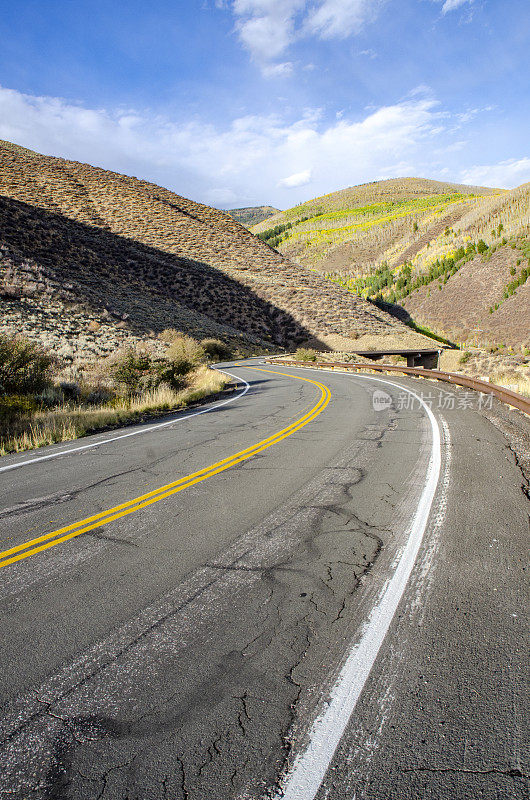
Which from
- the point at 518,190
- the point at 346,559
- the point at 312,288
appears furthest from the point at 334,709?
the point at 518,190

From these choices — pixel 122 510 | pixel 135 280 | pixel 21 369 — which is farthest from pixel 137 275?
pixel 122 510

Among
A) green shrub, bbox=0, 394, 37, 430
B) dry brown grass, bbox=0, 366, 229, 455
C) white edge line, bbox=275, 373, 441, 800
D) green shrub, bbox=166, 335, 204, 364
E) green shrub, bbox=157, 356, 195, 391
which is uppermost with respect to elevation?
green shrub, bbox=166, 335, 204, 364

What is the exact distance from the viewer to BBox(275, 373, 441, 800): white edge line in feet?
6.30

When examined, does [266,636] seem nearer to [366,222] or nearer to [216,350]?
[216,350]

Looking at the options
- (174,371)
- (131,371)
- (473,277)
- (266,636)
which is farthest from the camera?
(473,277)

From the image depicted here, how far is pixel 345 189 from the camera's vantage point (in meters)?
135

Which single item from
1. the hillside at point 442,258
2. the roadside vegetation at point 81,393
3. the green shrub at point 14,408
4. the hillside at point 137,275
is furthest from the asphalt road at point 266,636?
the hillside at point 442,258

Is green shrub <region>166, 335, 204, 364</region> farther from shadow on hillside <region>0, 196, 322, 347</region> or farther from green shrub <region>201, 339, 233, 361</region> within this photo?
green shrub <region>201, 339, 233, 361</region>

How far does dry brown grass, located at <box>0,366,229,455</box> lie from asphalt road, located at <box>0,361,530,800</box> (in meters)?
3.23

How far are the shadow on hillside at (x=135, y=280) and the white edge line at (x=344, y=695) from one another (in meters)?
30.4

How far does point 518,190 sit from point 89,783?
70.7 metres

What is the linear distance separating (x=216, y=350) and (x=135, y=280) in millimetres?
16226

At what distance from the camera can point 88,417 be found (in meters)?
11.3

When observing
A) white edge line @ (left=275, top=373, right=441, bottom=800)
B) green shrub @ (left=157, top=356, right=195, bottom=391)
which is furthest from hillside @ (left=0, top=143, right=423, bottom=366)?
white edge line @ (left=275, top=373, right=441, bottom=800)
